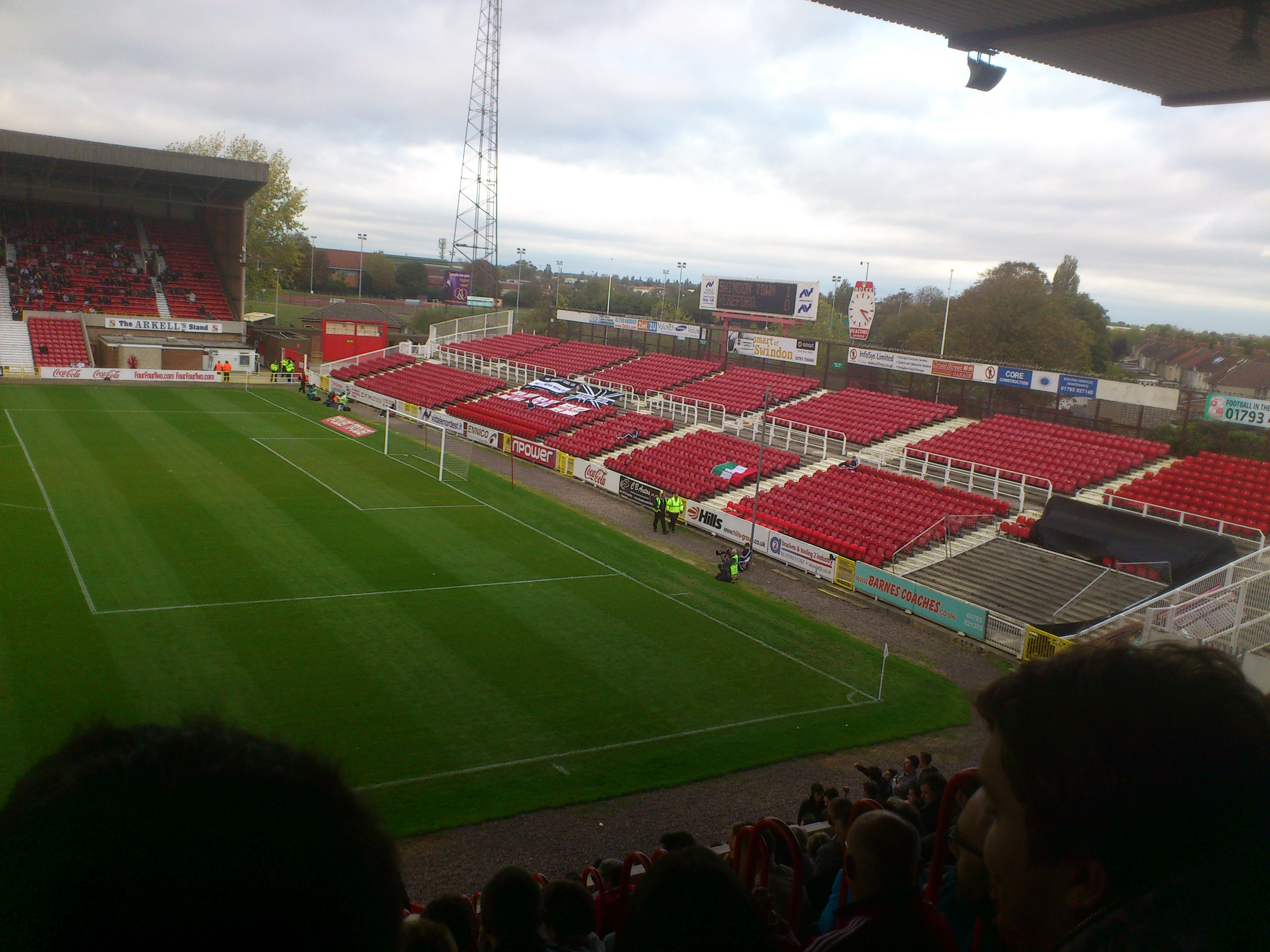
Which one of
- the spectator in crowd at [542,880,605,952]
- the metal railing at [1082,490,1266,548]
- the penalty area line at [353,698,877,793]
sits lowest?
the penalty area line at [353,698,877,793]

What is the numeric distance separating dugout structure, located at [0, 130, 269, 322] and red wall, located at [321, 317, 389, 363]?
5.81m

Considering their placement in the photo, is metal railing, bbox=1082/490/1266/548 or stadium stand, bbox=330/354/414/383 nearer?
metal railing, bbox=1082/490/1266/548

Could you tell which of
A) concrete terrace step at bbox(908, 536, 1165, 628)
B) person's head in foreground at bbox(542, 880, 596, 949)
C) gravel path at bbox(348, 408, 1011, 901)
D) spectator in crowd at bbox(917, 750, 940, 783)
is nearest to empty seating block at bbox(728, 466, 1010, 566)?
concrete terrace step at bbox(908, 536, 1165, 628)

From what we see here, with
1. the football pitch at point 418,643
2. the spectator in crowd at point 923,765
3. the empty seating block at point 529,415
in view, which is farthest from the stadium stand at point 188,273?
the spectator in crowd at point 923,765

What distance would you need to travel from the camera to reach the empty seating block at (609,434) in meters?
34.8

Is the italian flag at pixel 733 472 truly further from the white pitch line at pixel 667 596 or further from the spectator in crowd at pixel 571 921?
the spectator in crowd at pixel 571 921

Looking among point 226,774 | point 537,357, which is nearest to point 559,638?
point 226,774

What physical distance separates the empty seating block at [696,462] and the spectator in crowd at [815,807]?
18.8m

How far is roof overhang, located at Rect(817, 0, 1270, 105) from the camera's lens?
8773 millimetres

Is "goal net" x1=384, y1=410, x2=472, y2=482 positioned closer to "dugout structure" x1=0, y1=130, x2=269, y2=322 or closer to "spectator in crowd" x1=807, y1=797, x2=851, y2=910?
"dugout structure" x1=0, y1=130, x2=269, y2=322

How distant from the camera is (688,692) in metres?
15.6

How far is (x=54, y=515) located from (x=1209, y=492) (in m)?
30.0

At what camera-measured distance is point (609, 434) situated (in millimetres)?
35750

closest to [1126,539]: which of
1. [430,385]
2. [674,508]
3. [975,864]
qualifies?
[674,508]
